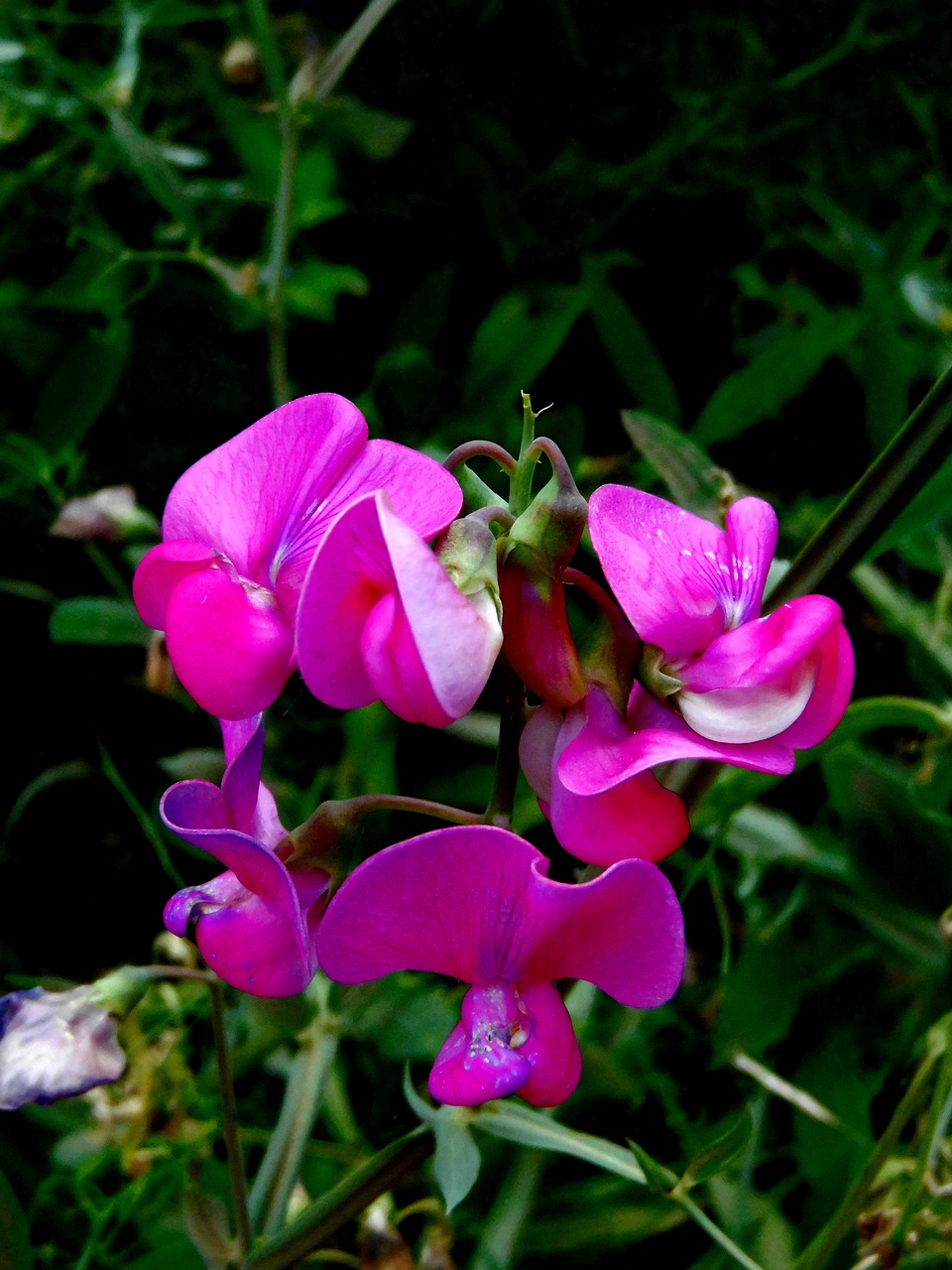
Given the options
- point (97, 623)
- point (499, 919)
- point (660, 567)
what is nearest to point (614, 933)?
point (499, 919)

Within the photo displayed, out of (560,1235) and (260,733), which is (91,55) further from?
(560,1235)

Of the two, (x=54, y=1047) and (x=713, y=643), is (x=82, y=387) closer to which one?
(x=54, y=1047)

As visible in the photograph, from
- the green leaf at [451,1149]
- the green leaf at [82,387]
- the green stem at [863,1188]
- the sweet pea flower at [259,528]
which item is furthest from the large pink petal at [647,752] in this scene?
the green leaf at [82,387]

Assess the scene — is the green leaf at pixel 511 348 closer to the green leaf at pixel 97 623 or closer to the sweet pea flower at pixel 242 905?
the green leaf at pixel 97 623

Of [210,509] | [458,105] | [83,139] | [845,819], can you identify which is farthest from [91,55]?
[845,819]

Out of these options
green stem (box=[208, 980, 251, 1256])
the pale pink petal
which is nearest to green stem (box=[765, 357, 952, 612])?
the pale pink petal

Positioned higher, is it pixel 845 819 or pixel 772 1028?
pixel 845 819

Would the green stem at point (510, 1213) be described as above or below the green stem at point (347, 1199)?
below
